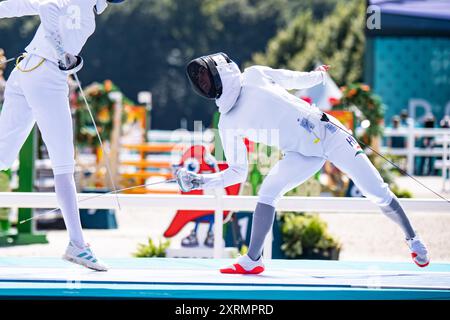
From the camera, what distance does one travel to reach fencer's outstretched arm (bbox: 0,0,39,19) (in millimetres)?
6027

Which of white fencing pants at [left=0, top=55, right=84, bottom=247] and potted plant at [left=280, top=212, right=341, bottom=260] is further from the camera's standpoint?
potted plant at [left=280, top=212, right=341, bottom=260]

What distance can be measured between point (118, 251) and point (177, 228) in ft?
5.17

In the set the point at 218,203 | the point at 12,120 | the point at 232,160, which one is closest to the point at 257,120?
the point at 232,160

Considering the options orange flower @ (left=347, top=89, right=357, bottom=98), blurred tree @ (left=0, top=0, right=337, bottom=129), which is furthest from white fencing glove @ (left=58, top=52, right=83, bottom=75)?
blurred tree @ (left=0, top=0, right=337, bottom=129)

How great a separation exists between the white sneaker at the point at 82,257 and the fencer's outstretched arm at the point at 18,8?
1.27 meters

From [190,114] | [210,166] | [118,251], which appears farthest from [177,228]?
[190,114]

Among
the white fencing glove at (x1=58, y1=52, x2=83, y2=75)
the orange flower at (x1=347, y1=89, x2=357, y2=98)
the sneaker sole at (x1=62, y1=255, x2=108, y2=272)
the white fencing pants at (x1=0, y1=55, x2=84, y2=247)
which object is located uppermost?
the white fencing glove at (x1=58, y1=52, x2=83, y2=75)

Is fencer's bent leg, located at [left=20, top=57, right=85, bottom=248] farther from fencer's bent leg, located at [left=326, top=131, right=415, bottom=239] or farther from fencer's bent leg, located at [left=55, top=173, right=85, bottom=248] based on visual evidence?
fencer's bent leg, located at [left=326, top=131, right=415, bottom=239]

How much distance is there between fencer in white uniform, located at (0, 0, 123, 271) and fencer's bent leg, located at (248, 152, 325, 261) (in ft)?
2.79

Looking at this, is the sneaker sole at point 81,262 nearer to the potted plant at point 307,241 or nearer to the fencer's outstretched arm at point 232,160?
the fencer's outstretched arm at point 232,160

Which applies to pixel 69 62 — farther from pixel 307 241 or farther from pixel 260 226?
pixel 307 241

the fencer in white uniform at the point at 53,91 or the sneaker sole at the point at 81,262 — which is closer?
the fencer in white uniform at the point at 53,91

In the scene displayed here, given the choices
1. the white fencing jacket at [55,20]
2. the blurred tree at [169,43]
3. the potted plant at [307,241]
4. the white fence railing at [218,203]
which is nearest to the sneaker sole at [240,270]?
the white fence railing at [218,203]

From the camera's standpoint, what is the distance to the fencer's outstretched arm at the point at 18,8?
6.03 metres
